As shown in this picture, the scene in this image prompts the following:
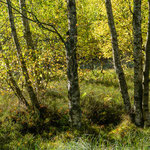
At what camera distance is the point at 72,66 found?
17.7 feet

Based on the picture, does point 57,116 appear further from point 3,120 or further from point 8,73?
point 8,73

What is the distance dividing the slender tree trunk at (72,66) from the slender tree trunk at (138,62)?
2.25 metres

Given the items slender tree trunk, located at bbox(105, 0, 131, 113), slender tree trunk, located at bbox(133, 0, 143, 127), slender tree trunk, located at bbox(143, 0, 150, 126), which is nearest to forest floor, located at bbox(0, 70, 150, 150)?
slender tree trunk, located at bbox(143, 0, 150, 126)

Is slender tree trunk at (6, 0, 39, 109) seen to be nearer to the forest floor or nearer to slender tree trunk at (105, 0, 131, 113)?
the forest floor

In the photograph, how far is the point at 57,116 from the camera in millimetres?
7926

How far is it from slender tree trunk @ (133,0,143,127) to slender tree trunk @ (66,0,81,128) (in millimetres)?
2248

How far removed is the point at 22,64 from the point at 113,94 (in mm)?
6419

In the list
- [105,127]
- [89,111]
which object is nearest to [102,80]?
[89,111]

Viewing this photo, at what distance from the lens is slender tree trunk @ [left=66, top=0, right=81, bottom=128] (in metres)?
5.29

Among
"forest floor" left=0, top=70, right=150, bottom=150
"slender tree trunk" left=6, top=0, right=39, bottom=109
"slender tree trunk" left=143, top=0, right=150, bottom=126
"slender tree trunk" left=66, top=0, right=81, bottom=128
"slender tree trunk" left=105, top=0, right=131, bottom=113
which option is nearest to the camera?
"slender tree trunk" left=143, top=0, right=150, bottom=126

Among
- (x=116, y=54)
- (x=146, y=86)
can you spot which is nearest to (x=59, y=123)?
(x=116, y=54)

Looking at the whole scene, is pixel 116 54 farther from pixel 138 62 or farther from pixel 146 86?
pixel 146 86

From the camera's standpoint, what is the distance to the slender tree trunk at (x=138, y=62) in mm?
5344

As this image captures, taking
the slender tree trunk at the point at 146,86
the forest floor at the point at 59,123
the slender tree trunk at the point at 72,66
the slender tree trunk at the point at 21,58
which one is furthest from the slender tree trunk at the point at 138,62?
the slender tree trunk at the point at 21,58
